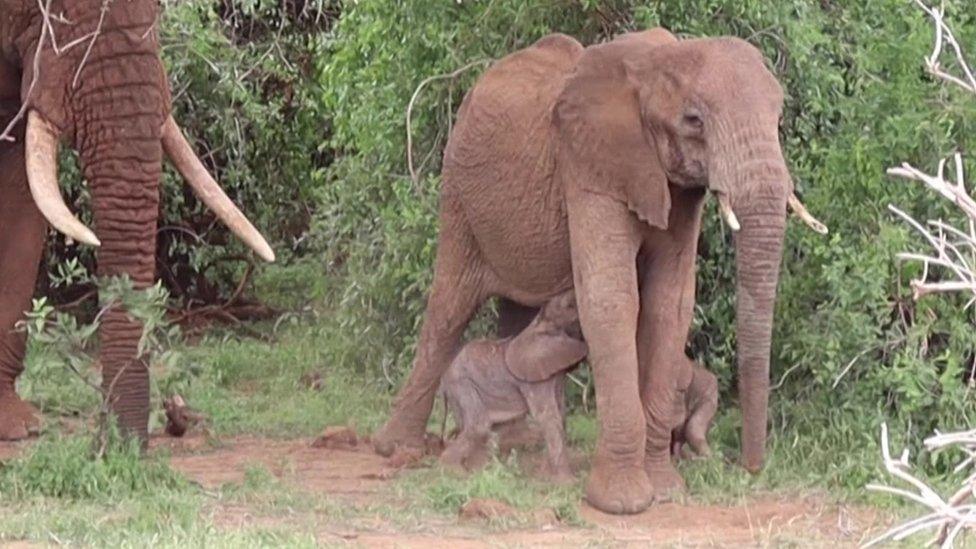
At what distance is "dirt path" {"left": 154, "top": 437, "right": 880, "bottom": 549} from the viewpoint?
639 cm

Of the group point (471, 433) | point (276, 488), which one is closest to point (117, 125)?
point (276, 488)

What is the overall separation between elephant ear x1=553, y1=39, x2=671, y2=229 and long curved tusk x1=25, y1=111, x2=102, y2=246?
1727 millimetres

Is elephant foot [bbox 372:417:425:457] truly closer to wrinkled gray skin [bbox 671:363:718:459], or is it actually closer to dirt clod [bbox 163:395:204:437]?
dirt clod [bbox 163:395:204:437]

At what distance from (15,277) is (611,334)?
2680mm

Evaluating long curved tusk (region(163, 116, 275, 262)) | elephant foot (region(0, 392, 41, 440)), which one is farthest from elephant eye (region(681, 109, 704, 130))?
elephant foot (region(0, 392, 41, 440))

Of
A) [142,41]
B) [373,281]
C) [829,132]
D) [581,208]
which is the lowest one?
[373,281]

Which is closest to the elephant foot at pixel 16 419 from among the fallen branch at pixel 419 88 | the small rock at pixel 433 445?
the small rock at pixel 433 445

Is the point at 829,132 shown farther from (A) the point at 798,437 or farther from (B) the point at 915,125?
(A) the point at 798,437

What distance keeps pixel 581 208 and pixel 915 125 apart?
1426 millimetres

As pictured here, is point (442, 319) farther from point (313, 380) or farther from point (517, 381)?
point (313, 380)

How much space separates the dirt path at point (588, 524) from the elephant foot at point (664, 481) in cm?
11

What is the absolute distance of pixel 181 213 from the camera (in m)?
12.2

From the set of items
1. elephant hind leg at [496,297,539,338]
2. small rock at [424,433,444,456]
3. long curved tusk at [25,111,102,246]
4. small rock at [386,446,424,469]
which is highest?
long curved tusk at [25,111,102,246]

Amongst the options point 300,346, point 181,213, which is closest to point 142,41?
point 300,346
